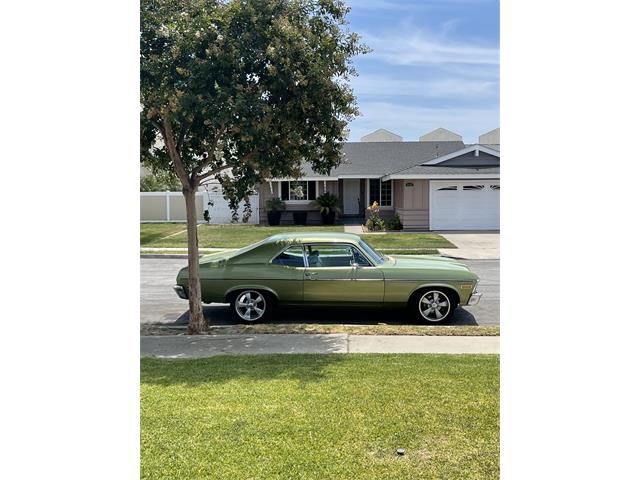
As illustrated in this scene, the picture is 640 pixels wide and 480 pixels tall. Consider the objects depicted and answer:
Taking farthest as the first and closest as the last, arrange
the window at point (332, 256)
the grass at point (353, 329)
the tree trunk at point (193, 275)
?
1. the window at point (332, 256)
2. the tree trunk at point (193, 275)
3. the grass at point (353, 329)

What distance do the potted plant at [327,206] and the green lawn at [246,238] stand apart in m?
1.82

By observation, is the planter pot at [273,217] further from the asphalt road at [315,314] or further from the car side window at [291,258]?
the car side window at [291,258]

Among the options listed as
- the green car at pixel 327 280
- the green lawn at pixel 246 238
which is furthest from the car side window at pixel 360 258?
the green lawn at pixel 246 238

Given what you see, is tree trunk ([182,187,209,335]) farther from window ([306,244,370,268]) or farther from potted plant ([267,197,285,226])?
potted plant ([267,197,285,226])

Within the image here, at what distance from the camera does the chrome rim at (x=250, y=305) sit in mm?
9406

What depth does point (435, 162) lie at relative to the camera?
1067 inches

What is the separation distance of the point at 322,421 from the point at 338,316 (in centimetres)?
557

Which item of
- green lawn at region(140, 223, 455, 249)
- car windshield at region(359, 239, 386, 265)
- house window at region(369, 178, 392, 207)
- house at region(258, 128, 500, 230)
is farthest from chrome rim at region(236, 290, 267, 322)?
house window at region(369, 178, 392, 207)

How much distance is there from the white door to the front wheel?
76.6ft

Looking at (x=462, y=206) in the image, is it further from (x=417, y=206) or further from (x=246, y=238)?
(x=246, y=238)

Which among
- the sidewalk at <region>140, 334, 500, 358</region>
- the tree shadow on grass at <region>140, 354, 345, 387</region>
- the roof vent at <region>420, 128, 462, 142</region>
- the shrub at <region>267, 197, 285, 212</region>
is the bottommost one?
the sidewalk at <region>140, 334, 500, 358</region>

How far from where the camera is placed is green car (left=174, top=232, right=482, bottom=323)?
9.21 metres

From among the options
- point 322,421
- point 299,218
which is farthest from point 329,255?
point 299,218
